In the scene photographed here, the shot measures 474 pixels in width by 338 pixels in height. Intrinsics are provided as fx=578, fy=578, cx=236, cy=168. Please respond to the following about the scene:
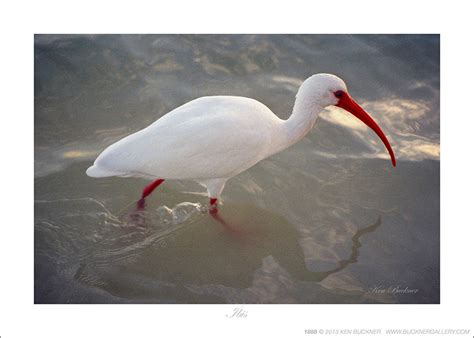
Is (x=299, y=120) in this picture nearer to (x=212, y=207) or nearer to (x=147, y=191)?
(x=212, y=207)

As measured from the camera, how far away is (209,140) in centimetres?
528

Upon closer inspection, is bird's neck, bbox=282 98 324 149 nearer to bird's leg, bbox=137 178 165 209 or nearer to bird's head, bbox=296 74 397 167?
bird's head, bbox=296 74 397 167

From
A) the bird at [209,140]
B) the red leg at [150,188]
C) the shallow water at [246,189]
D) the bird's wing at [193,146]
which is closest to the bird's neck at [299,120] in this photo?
the bird at [209,140]

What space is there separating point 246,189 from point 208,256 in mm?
1132

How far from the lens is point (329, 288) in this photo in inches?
207

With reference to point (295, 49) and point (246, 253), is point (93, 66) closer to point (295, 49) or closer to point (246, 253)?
point (295, 49)

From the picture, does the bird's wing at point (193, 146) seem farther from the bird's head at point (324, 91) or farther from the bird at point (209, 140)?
the bird's head at point (324, 91)

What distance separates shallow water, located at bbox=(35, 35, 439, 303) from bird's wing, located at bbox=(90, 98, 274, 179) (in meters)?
0.74

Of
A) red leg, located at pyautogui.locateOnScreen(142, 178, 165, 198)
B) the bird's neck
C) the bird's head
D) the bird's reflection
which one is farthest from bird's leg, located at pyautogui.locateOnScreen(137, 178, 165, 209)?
the bird's head

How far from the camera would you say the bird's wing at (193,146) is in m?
5.29

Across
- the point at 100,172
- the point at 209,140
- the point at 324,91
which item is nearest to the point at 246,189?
the point at 209,140

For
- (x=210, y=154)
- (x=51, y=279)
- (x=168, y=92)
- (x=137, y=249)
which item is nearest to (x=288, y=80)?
(x=168, y=92)

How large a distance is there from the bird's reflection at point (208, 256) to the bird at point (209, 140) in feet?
1.70

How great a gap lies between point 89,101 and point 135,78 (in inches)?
31.7
